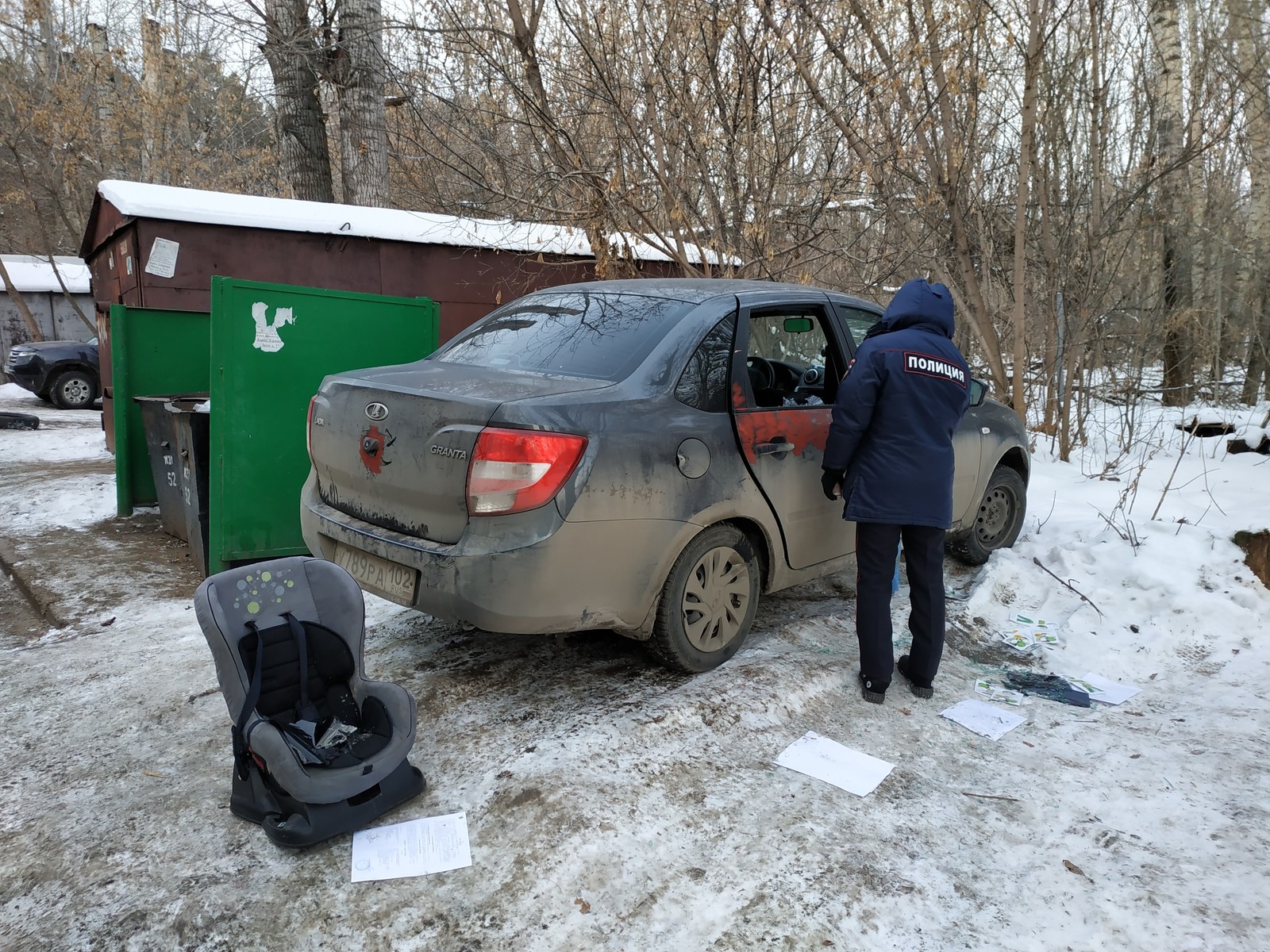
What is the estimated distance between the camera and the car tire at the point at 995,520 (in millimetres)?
5367

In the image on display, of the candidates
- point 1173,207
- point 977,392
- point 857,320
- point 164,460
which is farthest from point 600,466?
point 1173,207

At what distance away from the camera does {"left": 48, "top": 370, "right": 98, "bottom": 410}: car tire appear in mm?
15984

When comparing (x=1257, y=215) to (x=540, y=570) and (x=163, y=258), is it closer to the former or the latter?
(x=540, y=570)

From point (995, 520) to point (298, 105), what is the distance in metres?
11.7

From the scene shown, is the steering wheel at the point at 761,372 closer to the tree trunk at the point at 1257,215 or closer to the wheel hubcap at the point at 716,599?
the wheel hubcap at the point at 716,599

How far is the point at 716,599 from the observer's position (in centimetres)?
377

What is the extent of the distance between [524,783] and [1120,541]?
4.15 meters

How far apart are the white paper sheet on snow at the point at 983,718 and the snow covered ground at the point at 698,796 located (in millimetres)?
49

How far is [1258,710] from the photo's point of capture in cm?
376

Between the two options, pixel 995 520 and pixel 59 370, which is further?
pixel 59 370

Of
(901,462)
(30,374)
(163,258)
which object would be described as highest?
(163,258)

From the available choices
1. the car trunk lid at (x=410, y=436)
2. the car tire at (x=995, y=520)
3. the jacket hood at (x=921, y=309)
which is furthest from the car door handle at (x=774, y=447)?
the car tire at (x=995, y=520)

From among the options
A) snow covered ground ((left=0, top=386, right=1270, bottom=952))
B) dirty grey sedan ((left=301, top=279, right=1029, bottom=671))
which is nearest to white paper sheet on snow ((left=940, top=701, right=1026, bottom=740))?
snow covered ground ((left=0, top=386, right=1270, bottom=952))

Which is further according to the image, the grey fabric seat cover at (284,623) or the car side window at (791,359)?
the car side window at (791,359)
